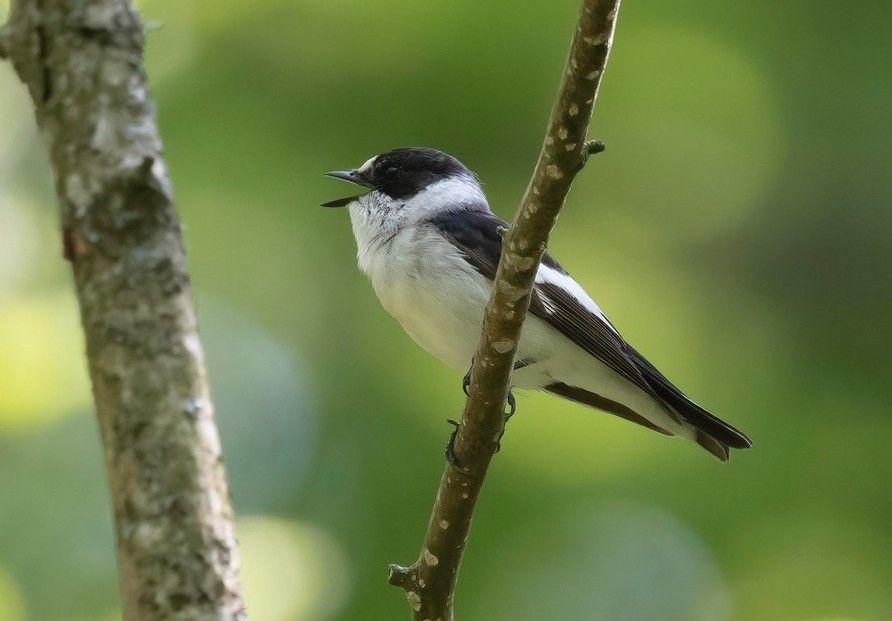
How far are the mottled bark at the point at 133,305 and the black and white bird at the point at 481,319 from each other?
1734 millimetres

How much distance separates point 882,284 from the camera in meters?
4.22

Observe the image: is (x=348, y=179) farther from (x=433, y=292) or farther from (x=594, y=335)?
(x=594, y=335)

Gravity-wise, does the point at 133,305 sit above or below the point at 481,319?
above

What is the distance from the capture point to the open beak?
4141 millimetres

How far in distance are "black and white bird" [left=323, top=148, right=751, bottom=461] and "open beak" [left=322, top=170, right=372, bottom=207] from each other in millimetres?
153

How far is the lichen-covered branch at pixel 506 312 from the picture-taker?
6.46 feet

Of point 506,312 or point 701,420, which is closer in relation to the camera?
point 506,312

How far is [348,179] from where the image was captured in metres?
4.18

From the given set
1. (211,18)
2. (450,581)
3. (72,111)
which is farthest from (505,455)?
(72,111)

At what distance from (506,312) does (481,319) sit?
3.81ft

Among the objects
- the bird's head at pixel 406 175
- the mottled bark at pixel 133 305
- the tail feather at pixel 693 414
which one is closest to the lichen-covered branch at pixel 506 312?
the mottled bark at pixel 133 305

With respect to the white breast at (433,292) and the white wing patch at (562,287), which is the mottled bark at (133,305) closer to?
the white breast at (433,292)

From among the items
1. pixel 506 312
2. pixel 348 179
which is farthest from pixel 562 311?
pixel 506 312

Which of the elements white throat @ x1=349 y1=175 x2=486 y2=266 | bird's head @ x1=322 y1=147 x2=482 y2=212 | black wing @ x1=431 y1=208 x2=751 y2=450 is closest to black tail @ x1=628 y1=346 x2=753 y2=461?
black wing @ x1=431 y1=208 x2=751 y2=450
